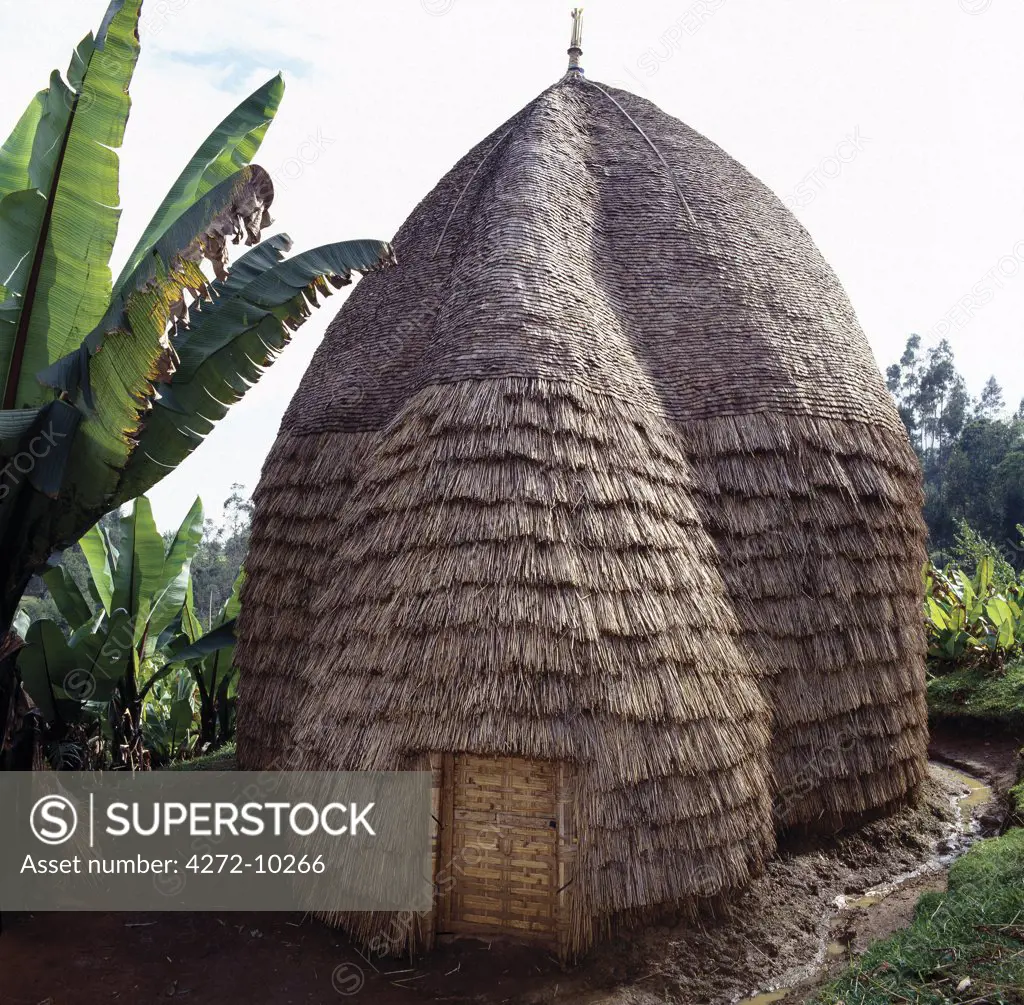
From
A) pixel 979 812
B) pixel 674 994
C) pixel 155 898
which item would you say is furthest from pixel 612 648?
pixel 979 812

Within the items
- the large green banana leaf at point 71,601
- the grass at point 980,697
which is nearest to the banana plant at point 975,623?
the grass at point 980,697

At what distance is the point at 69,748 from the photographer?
8297 millimetres

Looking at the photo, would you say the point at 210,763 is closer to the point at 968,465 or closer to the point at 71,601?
the point at 71,601

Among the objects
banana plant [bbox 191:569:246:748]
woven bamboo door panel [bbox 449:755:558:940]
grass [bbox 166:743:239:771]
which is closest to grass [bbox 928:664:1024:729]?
woven bamboo door panel [bbox 449:755:558:940]

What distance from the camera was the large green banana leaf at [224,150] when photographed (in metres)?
7.33

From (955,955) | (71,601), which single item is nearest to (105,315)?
(71,601)

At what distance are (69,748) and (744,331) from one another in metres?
7.80

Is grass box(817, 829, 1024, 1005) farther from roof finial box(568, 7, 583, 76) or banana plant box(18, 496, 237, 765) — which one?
roof finial box(568, 7, 583, 76)

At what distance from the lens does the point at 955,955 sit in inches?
195

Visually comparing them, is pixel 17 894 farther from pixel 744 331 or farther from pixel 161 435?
pixel 744 331

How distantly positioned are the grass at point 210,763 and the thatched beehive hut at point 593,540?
79.8 inches

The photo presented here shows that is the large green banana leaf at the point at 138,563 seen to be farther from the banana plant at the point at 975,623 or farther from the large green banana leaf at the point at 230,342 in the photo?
the banana plant at the point at 975,623

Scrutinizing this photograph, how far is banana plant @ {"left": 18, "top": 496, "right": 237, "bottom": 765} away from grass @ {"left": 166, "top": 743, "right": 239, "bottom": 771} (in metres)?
1.02

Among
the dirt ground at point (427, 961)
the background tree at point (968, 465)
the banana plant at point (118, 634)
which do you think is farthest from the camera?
the background tree at point (968, 465)
